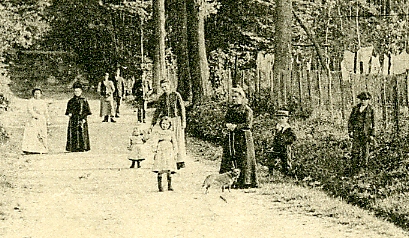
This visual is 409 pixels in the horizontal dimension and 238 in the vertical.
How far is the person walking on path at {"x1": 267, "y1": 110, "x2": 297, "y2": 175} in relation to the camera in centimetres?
1068

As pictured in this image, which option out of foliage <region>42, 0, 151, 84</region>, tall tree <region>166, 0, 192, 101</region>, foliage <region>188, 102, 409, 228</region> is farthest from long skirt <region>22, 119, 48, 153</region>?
foliage <region>42, 0, 151, 84</region>

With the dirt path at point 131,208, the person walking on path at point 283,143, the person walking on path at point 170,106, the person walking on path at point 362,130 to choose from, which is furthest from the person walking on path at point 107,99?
the person walking on path at point 362,130

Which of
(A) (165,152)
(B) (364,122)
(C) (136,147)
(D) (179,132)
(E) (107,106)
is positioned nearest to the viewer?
(A) (165,152)

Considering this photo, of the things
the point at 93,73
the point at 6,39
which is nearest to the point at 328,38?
the point at 93,73

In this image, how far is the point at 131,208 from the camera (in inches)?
342

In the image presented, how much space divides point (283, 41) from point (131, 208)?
299 inches

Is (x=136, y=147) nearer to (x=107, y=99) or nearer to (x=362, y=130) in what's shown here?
(x=362, y=130)

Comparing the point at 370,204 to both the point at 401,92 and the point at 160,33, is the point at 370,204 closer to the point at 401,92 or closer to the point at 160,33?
the point at 401,92

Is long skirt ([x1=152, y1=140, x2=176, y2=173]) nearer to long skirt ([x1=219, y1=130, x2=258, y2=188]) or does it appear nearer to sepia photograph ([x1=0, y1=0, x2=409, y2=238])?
sepia photograph ([x1=0, y1=0, x2=409, y2=238])

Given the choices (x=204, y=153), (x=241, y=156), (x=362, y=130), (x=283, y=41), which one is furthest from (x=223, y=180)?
(x=283, y=41)

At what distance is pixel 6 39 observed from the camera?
46.7 ft

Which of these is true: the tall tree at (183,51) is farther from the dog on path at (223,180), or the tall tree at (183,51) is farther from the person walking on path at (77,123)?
the dog on path at (223,180)

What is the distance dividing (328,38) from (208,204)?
31.5m

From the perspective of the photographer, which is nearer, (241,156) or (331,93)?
(241,156)
